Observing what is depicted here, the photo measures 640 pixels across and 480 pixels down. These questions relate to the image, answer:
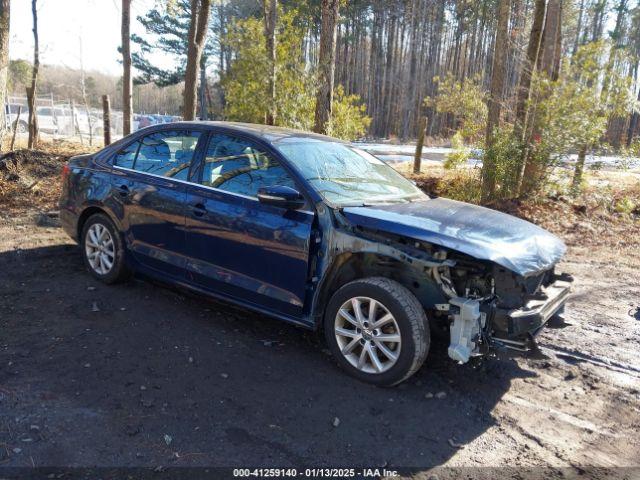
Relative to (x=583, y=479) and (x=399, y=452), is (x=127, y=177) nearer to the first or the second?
(x=399, y=452)

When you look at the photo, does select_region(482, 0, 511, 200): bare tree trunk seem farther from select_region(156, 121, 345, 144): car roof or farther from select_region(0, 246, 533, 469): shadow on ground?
select_region(0, 246, 533, 469): shadow on ground

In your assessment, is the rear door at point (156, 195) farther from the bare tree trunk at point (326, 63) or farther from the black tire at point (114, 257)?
the bare tree trunk at point (326, 63)

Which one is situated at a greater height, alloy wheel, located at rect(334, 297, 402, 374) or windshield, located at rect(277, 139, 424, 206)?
windshield, located at rect(277, 139, 424, 206)

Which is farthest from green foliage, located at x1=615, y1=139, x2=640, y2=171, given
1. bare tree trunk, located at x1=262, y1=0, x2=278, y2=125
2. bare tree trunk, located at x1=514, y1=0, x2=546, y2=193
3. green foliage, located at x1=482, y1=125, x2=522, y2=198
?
bare tree trunk, located at x1=262, y1=0, x2=278, y2=125

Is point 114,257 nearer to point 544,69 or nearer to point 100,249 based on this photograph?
point 100,249

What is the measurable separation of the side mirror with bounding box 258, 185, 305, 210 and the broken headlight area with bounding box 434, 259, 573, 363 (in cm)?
114

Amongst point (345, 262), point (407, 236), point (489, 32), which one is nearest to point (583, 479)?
point (407, 236)

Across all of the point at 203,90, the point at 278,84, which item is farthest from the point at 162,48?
the point at 278,84

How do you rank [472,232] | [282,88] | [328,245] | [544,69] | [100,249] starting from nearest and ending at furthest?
1. [472,232]
2. [328,245]
3. [100,249]
4. [544,69]
5. [282,88]

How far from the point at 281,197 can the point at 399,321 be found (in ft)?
3.99

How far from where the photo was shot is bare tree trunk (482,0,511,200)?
33.8ft

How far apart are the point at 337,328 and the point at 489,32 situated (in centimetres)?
4532

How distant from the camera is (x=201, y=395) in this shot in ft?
11.1

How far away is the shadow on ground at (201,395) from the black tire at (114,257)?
36cm
